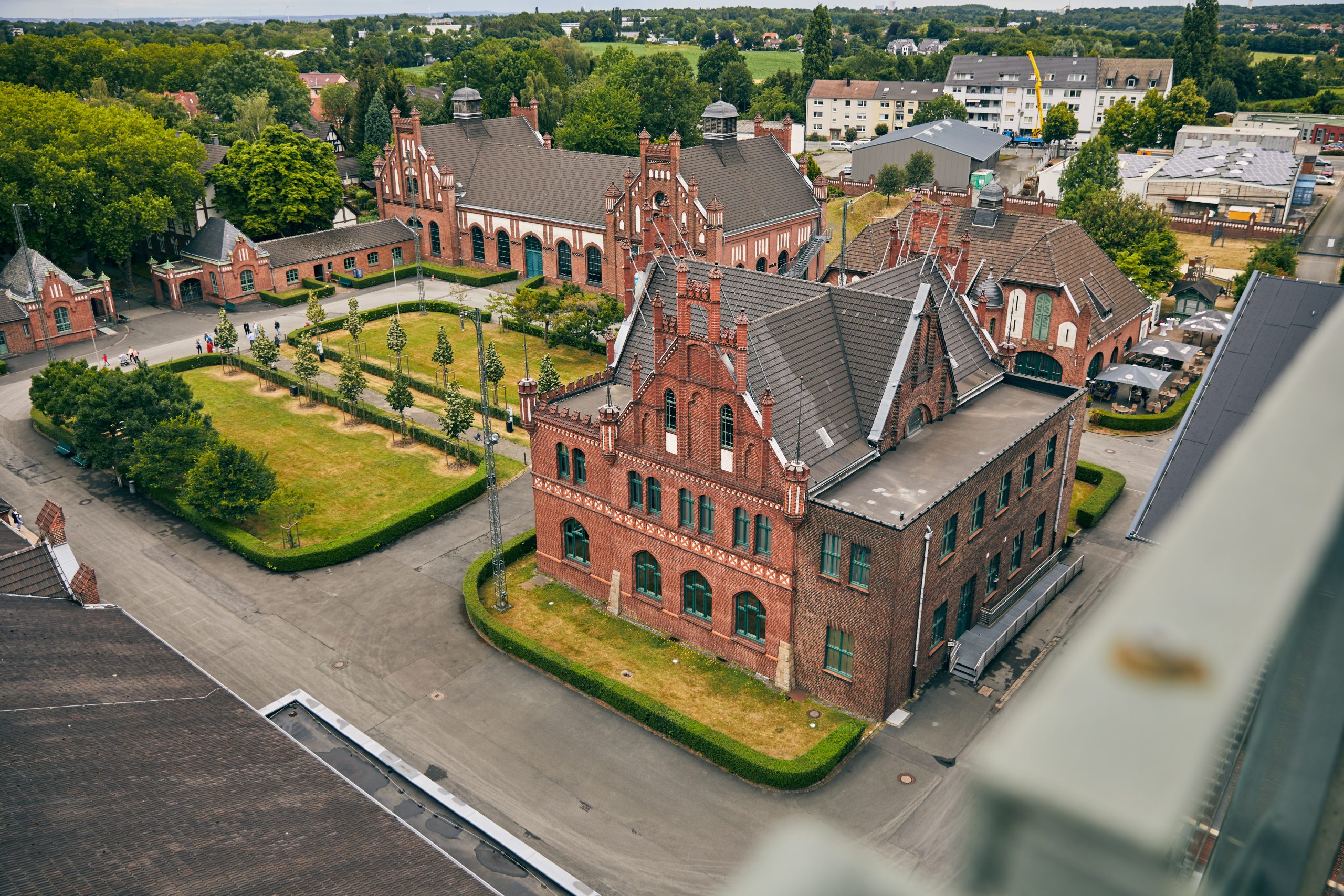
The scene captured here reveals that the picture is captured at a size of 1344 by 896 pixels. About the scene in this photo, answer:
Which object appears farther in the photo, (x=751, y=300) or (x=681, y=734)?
(x=751, y=300)

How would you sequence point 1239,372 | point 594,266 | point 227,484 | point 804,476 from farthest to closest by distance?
point 594,266, point 227,484, point 804,476, point 1239,372

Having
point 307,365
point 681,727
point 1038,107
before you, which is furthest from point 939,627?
point 1038,107

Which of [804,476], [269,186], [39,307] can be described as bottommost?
[39,307]

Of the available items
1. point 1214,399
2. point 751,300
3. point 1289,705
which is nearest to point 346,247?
point 751,300

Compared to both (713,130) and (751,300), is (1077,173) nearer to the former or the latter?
(713,130)

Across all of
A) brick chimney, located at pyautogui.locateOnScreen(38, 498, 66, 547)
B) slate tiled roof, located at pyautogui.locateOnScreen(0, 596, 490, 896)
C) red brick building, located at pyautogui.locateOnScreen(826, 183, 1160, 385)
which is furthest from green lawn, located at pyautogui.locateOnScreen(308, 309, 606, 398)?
slate tiled roof, located at pyautogui.locateOnScreen(0, 596, 490, 896)

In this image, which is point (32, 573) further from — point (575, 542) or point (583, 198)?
point (583, 198)
